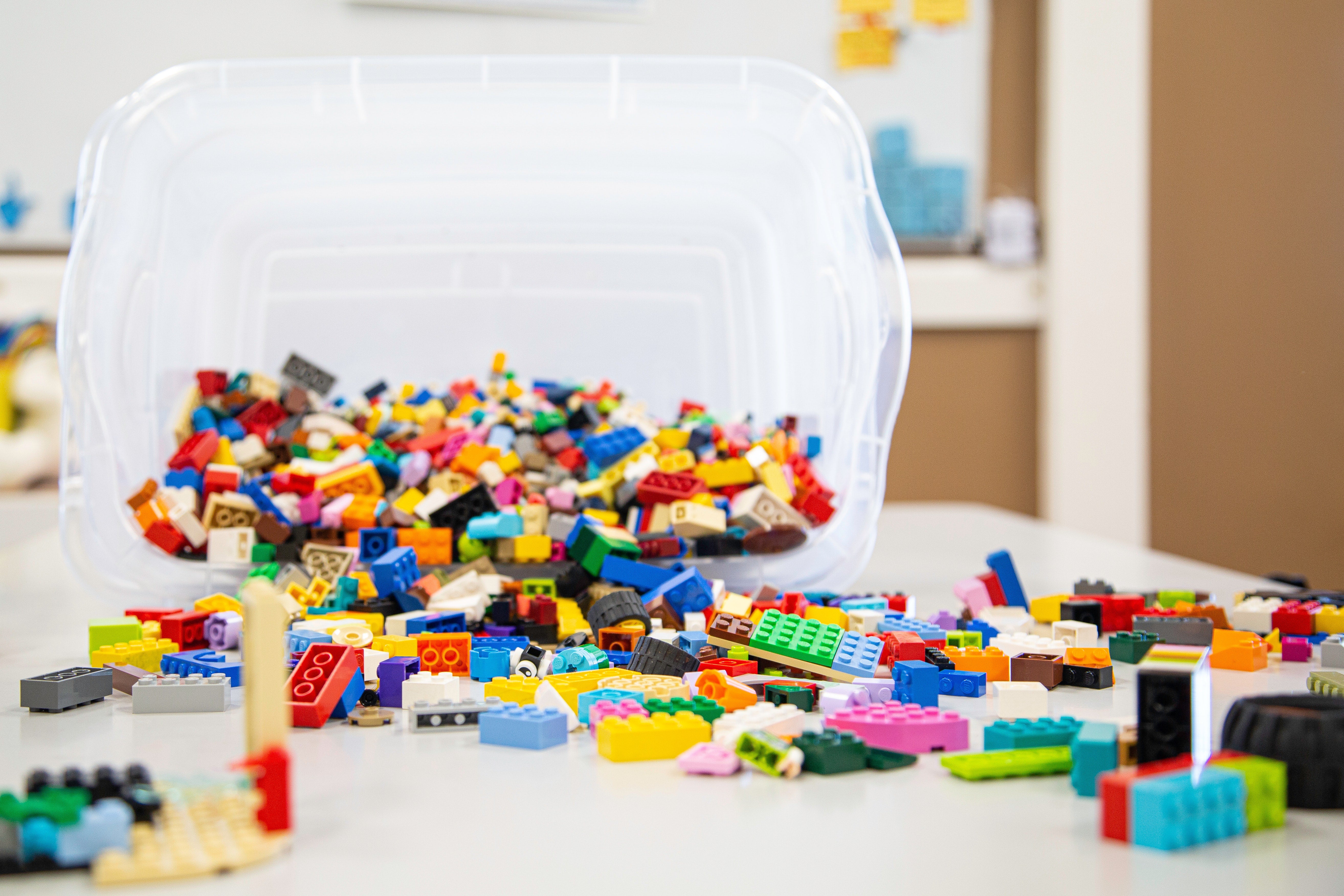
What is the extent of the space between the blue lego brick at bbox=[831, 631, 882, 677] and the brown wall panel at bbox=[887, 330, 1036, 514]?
2.45 meters

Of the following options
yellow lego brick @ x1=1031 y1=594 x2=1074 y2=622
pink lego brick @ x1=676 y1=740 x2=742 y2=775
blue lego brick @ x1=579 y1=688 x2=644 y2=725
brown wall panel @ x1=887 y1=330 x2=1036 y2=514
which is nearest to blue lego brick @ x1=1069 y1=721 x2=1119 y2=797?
pink lego brick @ x1=676 y1=740 x2=742 y2=775

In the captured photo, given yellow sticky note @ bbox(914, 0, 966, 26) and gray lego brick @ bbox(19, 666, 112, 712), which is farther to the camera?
yellow sticky note @ bbox(914, 0, 966, 26)

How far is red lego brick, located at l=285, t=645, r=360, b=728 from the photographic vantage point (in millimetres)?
858

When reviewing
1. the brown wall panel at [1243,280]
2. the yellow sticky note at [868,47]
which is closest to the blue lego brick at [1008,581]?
the brown wall panel at [1243,280]

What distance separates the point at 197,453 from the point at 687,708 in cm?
94

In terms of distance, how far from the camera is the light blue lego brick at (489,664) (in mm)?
1009

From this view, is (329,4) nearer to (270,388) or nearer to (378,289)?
(378,289)

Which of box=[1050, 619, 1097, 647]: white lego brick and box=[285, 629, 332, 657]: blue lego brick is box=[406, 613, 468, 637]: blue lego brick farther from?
box=[1050, 619, 1097, 647]: white lego brick

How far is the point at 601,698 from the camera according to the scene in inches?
34.3

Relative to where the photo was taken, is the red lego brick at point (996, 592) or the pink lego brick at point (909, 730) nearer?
the pink lego brick at point (909, 730)

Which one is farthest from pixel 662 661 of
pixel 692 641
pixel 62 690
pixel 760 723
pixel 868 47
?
pixel 868 47

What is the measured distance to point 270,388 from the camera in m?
1.68

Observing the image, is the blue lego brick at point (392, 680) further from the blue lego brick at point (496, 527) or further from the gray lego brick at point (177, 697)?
the blue lego brick at point (496, 527)

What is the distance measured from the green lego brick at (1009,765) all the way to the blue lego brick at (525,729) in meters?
0.28
